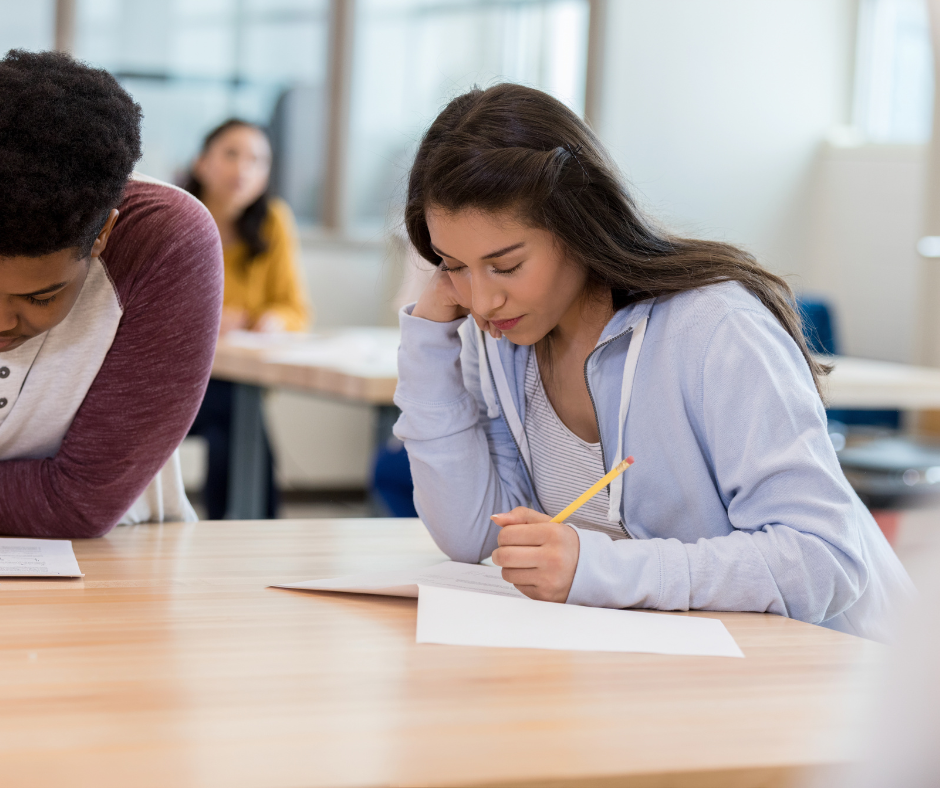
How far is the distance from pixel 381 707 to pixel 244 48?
4.07 meters

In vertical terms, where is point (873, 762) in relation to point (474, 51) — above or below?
below

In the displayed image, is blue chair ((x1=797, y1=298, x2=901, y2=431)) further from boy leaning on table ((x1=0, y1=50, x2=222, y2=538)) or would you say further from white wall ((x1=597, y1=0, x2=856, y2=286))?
boy leaning on table ((x1=0, y1=50, x2=222, y2=538))

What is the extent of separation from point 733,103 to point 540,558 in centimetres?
418

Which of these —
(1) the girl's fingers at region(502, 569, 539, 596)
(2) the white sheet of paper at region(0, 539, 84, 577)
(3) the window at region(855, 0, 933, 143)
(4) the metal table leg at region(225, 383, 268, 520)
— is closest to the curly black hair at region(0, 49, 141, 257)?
(2) the white sheet of paper at region(0, 539, 84, 577)

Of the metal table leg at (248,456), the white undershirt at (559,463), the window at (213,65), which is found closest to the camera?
the white undershirt at (559,463)

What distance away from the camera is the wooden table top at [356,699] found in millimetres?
580

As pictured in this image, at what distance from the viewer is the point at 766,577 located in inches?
37.3

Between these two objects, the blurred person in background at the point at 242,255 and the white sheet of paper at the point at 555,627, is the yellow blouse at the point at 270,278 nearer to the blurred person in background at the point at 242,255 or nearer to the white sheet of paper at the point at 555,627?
the blurred person in background at the point at 242,255

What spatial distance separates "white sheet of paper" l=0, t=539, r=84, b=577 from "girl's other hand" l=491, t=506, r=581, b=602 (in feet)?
1.22

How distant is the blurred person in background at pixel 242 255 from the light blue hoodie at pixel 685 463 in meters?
2.09

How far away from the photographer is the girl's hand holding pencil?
915 millimetres

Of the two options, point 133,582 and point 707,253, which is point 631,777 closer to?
point 133,582

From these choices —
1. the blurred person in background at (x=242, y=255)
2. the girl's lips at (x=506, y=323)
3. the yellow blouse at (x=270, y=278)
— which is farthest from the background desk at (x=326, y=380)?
the girl's lips at (x=506, y=323)

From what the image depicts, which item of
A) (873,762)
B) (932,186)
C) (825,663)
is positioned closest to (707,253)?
(825,663)
